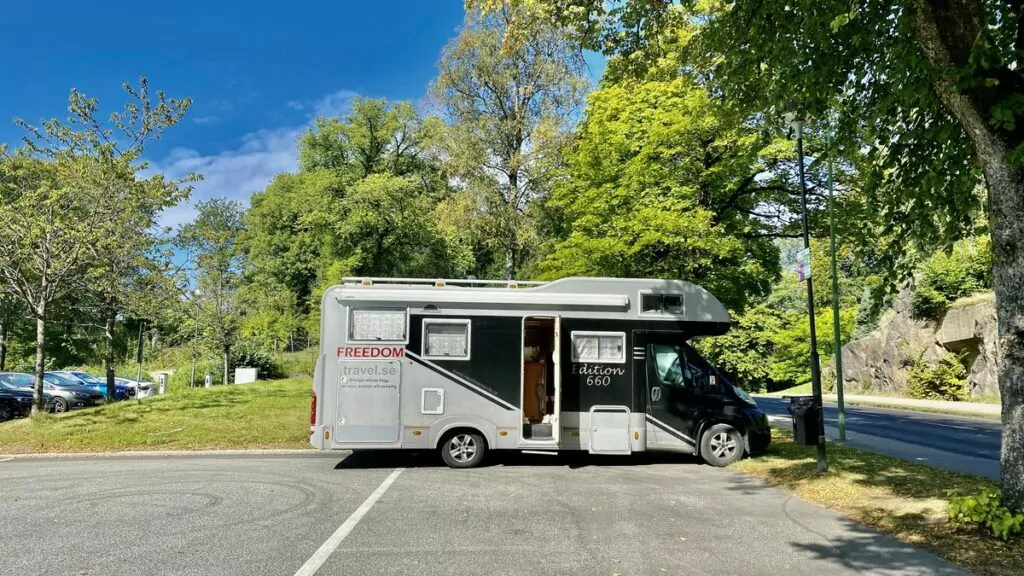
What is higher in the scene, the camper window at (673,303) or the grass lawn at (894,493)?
the camper window at (673,303)

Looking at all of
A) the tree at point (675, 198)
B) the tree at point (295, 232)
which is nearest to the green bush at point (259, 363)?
the tree at point (295, 232)

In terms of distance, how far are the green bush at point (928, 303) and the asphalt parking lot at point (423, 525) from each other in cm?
2477

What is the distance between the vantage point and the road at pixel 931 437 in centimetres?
1090

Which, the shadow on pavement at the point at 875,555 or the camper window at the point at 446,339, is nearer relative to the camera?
the shadow on pavement at the point at 875,555

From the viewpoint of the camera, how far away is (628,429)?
9898 millimetres

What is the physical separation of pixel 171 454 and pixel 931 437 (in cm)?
1672

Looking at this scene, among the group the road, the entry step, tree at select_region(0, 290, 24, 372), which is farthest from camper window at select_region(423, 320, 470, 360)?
tree at select_region(0, 290, 24, 372)

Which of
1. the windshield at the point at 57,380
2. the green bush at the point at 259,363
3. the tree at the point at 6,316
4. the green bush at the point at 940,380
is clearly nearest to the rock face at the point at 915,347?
the green bush at the point at 940,380

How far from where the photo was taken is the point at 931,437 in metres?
14.6

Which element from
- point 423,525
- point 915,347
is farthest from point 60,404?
point 915,347

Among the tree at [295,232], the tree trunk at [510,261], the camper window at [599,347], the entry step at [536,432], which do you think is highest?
the tree at [295,232]

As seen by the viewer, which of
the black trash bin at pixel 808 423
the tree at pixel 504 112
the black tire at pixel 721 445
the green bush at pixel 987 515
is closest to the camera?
the green bush at pixel 987 515

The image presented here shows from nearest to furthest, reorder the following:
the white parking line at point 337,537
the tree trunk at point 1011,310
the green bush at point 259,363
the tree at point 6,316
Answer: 1. the white parking line at point 337,537
2. the tree trunk at point 1011,310
3. the tree at point 6,316
4. the green bush at point 259,363

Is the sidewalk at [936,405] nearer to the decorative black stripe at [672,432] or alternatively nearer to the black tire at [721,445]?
the black tire at [721,445]
